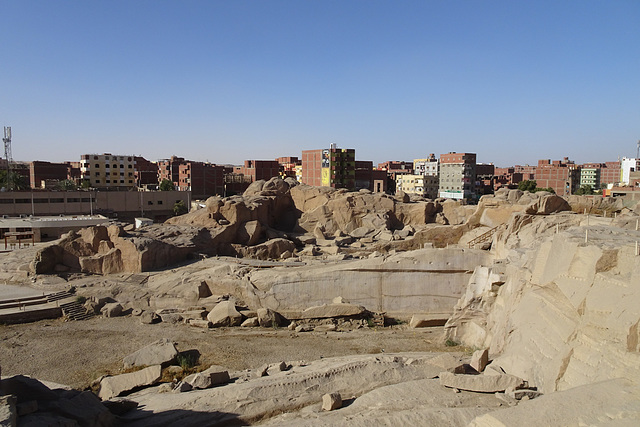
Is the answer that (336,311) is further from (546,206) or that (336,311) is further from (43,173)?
(43,173)

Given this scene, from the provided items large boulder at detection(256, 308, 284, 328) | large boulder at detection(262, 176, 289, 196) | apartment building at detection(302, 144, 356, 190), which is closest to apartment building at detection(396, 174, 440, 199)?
apartment building at detection(302, 144, 356, 190)

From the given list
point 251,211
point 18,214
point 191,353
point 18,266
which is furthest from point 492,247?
point 18,214

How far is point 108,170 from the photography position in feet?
155

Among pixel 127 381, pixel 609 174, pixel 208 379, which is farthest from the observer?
pixel 609 174

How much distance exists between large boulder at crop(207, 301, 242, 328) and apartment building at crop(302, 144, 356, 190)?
29.4 metres

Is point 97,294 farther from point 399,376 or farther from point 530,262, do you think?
point 530,262

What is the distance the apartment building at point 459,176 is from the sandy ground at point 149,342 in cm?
4051

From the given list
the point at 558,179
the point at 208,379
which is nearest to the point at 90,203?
the point at 208,379

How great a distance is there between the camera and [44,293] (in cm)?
1469

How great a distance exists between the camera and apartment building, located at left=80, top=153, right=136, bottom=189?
A: 46.0 metres

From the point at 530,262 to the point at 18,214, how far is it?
109 ft

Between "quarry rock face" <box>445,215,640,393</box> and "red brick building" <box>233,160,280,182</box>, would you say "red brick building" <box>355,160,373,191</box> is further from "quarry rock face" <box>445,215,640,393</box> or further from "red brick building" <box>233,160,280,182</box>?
"quarry rock face" <box>445,215,640,393</box>

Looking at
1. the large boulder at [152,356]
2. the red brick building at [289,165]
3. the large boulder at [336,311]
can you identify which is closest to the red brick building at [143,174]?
the red brick building at [289,165]

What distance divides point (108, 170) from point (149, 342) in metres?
40.4
